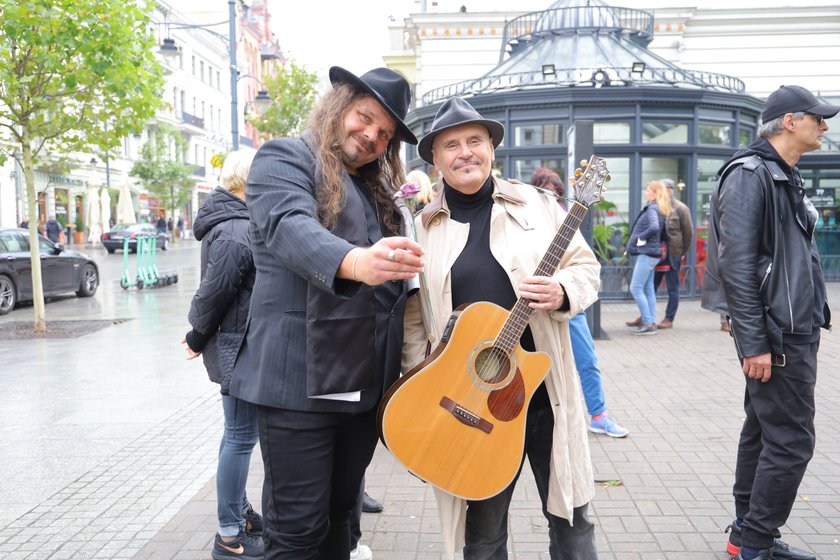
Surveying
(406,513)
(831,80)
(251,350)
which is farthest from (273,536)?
(831,80)

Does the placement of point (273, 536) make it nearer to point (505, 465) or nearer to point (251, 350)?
point (251, 350)

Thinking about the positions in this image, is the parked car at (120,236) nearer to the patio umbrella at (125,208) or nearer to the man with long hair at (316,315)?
the patio umbrella at (125,208)

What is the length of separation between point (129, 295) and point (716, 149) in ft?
38.0

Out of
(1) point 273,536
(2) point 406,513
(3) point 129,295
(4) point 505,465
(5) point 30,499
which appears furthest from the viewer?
(3) point 129,295

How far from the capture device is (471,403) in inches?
95.5

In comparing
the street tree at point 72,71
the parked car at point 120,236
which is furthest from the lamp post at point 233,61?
the parked car at point 120,236

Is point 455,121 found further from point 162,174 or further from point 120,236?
point 162,174

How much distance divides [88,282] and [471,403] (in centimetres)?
1428

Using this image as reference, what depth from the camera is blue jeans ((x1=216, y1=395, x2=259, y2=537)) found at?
3406 millimetres

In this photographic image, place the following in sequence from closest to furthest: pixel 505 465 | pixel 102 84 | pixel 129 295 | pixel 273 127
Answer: pixel 505 465 < pixel 102 84 < pixel 129 295 < pixel 273 127

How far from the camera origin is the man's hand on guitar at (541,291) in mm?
2408

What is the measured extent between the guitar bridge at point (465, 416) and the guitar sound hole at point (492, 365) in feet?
0.46

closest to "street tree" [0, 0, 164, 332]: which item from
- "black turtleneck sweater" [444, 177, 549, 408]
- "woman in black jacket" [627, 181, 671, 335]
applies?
"woman in black jacket" [627, 181, 671, 335]

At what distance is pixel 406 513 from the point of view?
3928 millimetres
